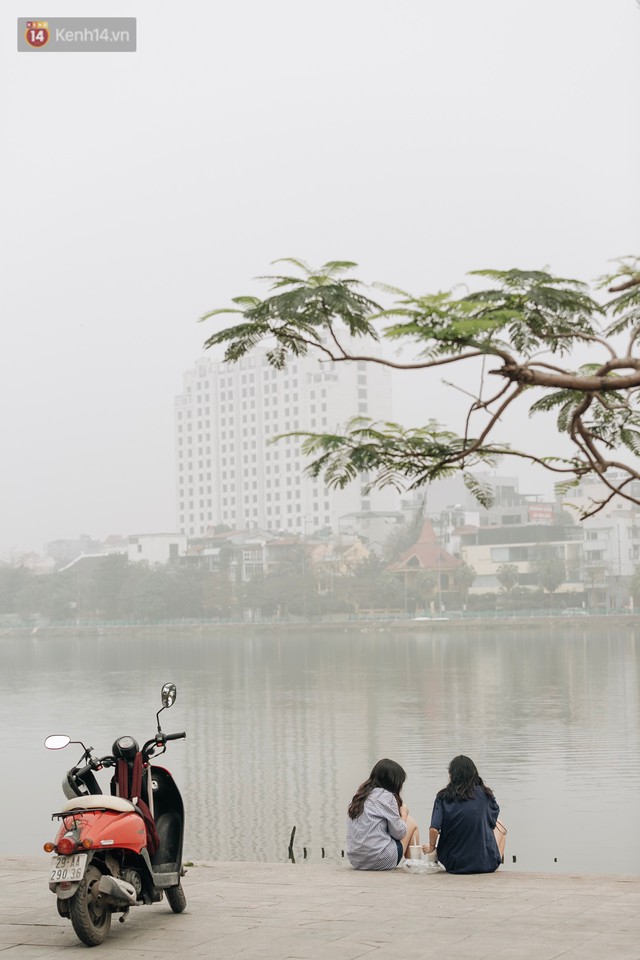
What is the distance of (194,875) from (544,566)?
238ft

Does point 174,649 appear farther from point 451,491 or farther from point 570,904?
point 570,904

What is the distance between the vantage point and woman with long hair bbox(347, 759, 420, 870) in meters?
5.37

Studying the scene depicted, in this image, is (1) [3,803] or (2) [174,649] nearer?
(1) [3,803]

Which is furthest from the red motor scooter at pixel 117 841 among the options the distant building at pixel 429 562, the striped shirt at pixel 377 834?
the distant building at pixel 429 562

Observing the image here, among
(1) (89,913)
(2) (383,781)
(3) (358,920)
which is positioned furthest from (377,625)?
(1) (89,913)

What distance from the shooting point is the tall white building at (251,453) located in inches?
4190

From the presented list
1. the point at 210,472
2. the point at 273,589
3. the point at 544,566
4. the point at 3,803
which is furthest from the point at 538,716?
the point at 210,472

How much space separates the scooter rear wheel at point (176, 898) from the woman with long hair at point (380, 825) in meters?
1.16

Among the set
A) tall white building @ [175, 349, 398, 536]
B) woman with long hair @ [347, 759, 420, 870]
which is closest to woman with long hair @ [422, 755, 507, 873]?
woman with long hair @ [347, 759, 420, 870]

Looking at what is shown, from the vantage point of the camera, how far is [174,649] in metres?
70.7

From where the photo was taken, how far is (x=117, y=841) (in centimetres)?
399

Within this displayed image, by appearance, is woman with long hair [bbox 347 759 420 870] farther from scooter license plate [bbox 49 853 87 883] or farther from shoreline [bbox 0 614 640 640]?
shoreline [bbox 0 614 640 640]

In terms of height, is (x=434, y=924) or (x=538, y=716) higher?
(x=434, y=924)

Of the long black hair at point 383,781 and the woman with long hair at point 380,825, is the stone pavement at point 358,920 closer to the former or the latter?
the woman with long hair at point 380,825
